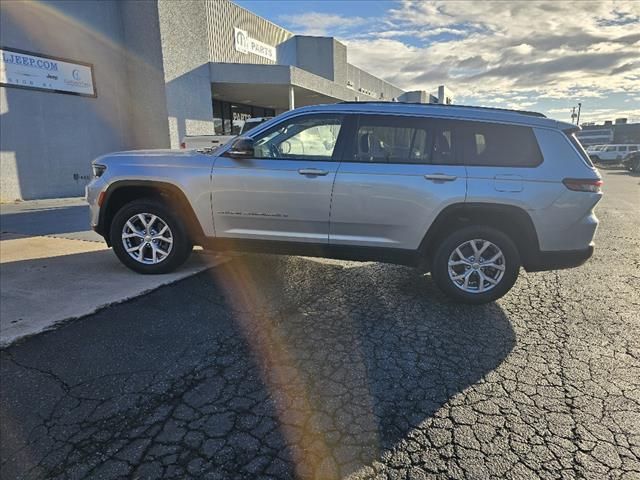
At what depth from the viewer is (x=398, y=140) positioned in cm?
410

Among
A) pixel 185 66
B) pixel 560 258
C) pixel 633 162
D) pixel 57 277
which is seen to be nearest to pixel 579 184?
pixel 560 258

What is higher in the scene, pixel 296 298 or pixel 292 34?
pixel 292 34

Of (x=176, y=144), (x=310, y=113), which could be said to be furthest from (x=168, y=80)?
(x=310, y=113)

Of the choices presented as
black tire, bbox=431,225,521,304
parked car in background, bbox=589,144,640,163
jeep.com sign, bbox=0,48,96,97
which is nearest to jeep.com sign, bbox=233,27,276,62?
jeep.com sign, bbox=0,48,96,97

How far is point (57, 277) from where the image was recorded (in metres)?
4.86

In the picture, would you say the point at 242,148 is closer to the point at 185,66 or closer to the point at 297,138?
the point at 297,138

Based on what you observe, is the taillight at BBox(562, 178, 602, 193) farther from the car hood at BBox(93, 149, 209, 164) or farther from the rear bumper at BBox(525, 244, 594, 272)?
the car hood at BBox(93, 149, 209, 164)

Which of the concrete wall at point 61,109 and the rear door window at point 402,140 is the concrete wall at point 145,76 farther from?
the rear door window at point 402,140

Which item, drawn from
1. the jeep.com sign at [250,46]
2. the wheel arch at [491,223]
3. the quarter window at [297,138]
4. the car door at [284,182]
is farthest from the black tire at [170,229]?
the jeep.com sign at [250,46]

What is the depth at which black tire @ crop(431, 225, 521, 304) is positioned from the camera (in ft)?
13.1

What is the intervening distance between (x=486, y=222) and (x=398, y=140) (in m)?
1.18

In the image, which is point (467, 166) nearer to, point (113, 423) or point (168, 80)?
point (113, 423)

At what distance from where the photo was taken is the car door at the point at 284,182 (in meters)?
4.16

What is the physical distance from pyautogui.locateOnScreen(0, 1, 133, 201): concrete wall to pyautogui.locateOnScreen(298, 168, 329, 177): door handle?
35.6ft
